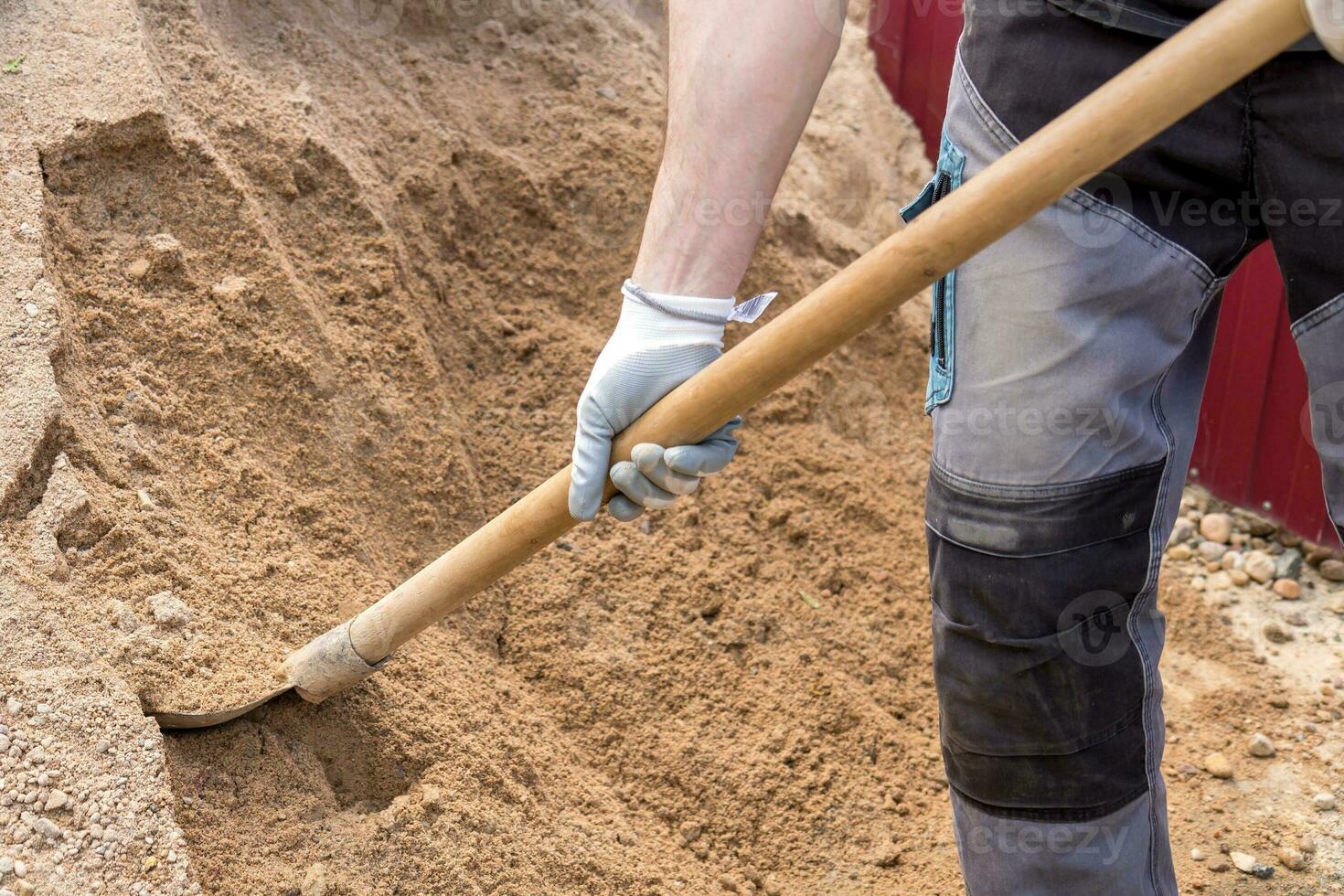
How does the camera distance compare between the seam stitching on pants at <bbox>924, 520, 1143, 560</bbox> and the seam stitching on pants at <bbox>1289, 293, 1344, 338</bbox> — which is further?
the seam stitching on pants at <bbox>924, 520, 1143, 560</bbox>

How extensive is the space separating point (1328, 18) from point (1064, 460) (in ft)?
2.08

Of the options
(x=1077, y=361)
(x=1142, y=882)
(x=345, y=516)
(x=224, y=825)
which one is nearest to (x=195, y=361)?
(x=345, y=516)

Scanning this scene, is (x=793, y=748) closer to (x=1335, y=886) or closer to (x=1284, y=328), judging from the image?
(x=1335, y=886)

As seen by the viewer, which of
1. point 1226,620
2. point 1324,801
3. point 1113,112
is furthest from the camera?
point 1226,620

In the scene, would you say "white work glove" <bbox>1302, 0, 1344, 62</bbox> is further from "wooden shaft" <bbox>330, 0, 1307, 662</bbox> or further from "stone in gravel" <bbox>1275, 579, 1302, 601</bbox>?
"stone in gravel" <bbox>1275, 579, 1302, 601</bbox>

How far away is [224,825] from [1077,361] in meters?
1.49

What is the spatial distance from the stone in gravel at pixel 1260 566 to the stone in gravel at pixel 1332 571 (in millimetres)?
133

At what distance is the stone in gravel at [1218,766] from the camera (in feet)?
8.62

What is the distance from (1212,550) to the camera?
3428mm

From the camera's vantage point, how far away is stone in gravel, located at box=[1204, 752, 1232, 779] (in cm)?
263

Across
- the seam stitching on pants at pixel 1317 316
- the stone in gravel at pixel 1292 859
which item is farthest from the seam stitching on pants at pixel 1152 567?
the stone in gravel at pixel 1292 859

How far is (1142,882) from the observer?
175cm

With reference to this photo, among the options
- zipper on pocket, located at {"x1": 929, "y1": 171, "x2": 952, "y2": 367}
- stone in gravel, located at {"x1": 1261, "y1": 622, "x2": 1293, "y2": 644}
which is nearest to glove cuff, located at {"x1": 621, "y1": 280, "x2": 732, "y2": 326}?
zipper on pocket, located at {"x1": 929, "y1": 171, "x2": 952, "y2": 367}

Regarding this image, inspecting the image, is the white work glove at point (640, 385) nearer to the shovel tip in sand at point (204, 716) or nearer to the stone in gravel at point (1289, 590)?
the shovel tip in sand at point (204, 716)
